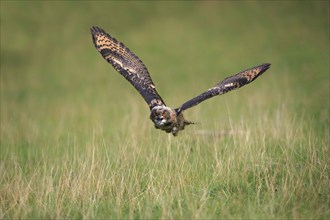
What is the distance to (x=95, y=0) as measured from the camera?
103 ft

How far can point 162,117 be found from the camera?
1052 centimetres

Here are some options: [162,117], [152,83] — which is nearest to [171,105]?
[152,83]

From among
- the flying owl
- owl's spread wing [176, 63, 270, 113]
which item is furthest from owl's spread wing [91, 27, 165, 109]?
owl's spread wing [176, 63, 270, 113]

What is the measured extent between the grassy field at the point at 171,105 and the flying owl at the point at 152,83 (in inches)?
20.9

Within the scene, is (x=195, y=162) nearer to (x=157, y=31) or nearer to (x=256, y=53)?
(x=256, y=53)

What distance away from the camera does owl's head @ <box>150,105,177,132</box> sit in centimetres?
1052

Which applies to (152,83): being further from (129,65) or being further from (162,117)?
(162,117)

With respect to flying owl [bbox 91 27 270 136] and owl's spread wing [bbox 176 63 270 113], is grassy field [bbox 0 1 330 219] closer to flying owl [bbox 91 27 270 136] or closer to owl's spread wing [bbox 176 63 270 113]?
flying owl [bbox 91 27 270 136]

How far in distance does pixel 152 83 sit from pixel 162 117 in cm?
134

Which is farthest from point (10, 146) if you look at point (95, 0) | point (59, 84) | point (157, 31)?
point (95, 0)

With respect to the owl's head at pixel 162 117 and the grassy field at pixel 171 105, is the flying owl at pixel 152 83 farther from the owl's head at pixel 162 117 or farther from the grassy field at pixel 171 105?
the grassy field at pixel 171 105

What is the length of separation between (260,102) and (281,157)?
249 inches

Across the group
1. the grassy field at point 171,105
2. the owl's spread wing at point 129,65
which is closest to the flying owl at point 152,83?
the owl's spread wing at point 129,65

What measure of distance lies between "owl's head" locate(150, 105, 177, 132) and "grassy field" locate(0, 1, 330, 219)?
1.75 feet
